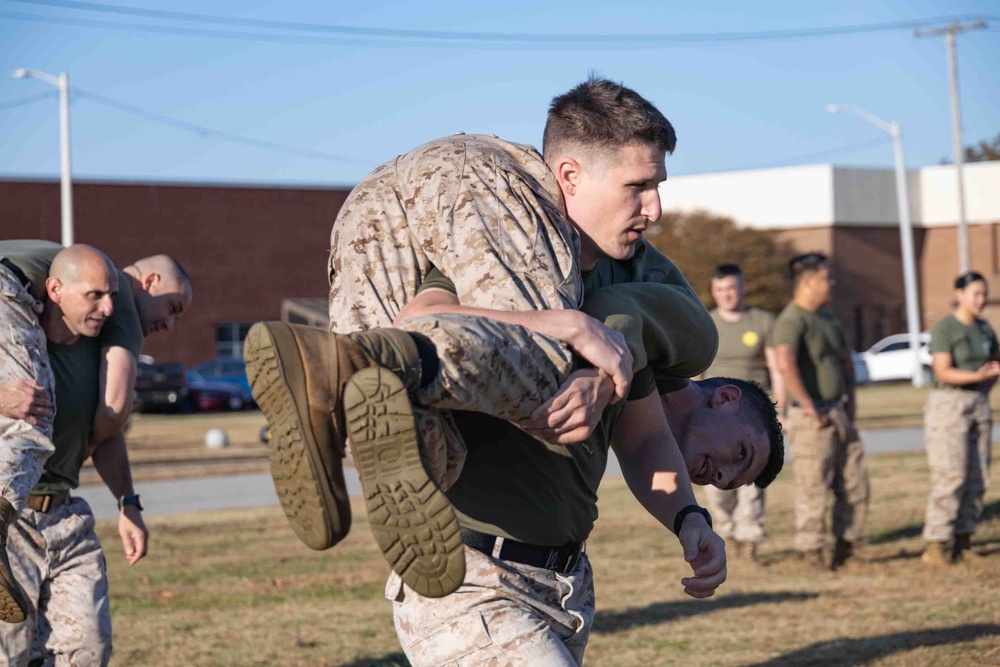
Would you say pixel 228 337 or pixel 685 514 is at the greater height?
pixel 228 337

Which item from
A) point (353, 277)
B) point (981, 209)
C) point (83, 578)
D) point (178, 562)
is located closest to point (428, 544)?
point (353, 277)

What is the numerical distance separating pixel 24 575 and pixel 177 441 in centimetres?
1962

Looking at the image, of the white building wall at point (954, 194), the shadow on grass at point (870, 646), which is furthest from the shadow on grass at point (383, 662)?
the white building wall at point (954, 194)

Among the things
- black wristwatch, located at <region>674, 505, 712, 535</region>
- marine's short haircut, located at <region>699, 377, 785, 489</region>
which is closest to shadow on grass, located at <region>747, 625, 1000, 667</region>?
marine's short haircut, located at <region>699, 377, 785, 489</region>

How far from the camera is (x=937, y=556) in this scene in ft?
34.2

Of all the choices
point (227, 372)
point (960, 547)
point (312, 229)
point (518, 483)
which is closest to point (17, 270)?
point (518, 483)

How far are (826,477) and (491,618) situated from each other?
735cm

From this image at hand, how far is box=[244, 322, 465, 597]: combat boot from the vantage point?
2.82m

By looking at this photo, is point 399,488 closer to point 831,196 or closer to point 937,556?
point 937,556

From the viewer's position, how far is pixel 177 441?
2434 cm

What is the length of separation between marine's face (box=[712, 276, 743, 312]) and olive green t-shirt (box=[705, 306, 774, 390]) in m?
0.15

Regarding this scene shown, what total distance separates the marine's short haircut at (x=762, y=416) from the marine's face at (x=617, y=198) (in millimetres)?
892

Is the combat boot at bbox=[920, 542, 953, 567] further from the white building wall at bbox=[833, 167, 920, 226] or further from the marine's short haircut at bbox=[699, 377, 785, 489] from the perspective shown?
the white building wall at bbox=[833, 167, 920, 226]

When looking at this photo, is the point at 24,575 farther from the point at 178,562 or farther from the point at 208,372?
the point at 208,372
